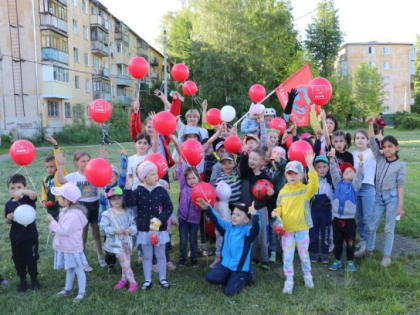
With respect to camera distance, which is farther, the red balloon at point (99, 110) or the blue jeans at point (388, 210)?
the red balloon at point (99, 110)

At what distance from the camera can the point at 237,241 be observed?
4.36m

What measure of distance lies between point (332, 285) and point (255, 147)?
6.44 ft

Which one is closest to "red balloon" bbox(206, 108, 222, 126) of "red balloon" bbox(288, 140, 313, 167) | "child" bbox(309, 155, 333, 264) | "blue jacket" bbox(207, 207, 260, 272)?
"child" bbox(309, 155, 333, 264)

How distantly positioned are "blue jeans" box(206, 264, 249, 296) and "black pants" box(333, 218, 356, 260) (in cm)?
136

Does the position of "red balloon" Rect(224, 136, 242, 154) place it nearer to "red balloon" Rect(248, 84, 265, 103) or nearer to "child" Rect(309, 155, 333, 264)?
"child" Rect(309, 155, 333, 264)

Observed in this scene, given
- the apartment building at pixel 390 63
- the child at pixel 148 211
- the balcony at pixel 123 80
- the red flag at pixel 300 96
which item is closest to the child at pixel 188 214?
the child at pixel 148 211

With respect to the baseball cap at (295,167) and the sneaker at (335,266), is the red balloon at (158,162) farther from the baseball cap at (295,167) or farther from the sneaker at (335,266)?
the sneaker at (335,266)

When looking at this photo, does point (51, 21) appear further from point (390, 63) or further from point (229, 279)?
point (390, 63)

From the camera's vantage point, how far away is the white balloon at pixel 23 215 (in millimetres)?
4137

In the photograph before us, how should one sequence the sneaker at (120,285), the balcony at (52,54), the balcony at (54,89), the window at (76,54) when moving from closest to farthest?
1. the sneaker at (120,285)
2. the balcony at (54,89)
3. the balcony at (52,54)
4. the window at (76,54)

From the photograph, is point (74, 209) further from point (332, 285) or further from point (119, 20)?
point (119, 20)

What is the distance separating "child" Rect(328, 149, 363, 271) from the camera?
4738 mm

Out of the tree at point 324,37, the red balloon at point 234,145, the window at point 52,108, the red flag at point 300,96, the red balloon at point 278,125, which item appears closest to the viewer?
the red balloon at point 234,145

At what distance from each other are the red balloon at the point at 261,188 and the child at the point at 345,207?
0.93 m
